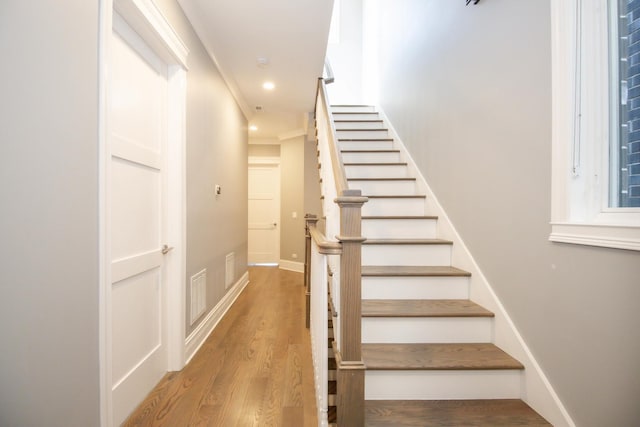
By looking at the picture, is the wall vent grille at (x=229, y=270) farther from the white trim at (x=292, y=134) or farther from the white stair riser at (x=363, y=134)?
the white trim at (x=292, y=134)

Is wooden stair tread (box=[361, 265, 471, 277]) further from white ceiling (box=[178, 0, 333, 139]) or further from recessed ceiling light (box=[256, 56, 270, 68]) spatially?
recessed ceiling light (box=[256, 56, 270, 68])

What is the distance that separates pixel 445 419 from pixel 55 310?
1701 mm

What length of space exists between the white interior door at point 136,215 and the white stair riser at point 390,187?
1792mm

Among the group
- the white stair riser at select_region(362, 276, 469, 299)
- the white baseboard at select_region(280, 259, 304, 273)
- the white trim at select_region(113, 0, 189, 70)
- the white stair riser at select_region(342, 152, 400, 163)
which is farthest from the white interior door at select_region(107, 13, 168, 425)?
the white baseboard at select_region(280, 259, 304, 273)

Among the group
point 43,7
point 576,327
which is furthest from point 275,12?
point 576,327

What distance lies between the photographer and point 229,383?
1.97 metres

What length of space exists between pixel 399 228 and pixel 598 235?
146 cm

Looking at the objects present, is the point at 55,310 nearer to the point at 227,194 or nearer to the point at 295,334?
the point at 295,334

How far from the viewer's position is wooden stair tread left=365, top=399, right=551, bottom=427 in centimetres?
137

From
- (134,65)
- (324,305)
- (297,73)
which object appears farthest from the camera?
(297,73)

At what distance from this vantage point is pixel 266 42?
2672 millimetres

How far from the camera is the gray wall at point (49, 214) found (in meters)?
0.88

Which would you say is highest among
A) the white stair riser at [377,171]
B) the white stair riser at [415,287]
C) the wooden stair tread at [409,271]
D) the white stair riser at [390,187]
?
the white stair riser at [377,171]

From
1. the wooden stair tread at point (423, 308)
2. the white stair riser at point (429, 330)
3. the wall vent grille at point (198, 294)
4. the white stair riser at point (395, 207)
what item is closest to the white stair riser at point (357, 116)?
the white stair riser at point (395, 207)
